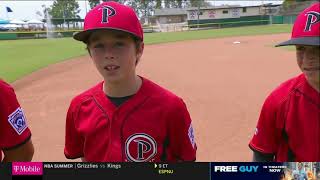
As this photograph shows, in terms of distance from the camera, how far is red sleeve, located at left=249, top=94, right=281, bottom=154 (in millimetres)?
1823

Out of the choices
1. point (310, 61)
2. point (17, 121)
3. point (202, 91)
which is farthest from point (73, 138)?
point (202, 91)

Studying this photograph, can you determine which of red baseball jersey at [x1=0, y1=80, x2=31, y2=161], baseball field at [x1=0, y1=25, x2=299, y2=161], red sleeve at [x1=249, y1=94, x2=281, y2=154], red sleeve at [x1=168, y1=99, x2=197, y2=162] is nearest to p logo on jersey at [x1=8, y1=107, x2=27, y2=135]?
red baseball jersey at [x1=0, y1=80, x2=31, y2=161]

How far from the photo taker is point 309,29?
1.61 m

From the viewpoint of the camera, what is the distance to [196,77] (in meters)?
11.6

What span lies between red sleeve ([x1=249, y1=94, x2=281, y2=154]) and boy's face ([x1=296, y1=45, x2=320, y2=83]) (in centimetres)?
22

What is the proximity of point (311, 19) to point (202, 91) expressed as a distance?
7907mm

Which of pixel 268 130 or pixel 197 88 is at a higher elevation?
pixel 268 130

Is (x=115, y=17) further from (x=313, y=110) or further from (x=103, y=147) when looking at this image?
(x=313, y=110)

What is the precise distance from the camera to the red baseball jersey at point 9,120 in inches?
81.3

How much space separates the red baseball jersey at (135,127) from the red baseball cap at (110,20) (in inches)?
12.9

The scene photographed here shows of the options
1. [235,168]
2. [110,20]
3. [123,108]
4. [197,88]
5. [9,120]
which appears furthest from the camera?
[197,88]

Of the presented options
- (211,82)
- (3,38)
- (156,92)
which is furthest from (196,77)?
(3,38)

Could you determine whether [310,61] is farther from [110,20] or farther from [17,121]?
[17,121]

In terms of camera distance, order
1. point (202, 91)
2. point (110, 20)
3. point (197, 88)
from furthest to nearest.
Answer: point (197, 88) → point (202, 91) → point (110, 20)
